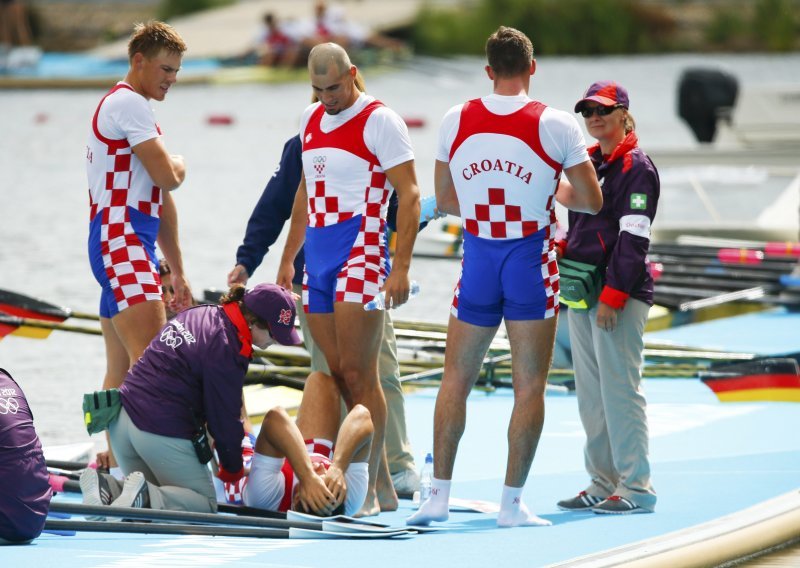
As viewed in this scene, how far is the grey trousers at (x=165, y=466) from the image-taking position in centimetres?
564

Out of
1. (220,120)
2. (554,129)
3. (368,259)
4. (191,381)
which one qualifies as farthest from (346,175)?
(220,120)

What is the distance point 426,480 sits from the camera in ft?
20.3

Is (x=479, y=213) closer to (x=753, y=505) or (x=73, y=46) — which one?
(x=753, y=505)

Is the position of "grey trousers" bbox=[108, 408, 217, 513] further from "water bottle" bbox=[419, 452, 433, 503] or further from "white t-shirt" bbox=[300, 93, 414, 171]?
"white t-shirt" bbox=[300, 93, 414, 171]

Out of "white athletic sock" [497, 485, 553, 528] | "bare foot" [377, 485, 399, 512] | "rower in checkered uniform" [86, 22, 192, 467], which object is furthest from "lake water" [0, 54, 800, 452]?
"white athletic sock" [497, 485, 553, 528]

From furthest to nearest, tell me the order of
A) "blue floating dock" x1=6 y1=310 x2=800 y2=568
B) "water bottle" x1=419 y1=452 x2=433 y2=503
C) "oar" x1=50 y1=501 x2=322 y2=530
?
"water bottle" x1=419 y1=452 x2=433 y2=503 < "oar" x1=50 y1=501 x2=322 y2=530 < "blue floating dock" x1=6 y1=310 x2=800 y2=568

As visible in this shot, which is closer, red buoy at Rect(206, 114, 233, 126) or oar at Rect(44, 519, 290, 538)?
oar at Rect(44, 519, 290, 538)

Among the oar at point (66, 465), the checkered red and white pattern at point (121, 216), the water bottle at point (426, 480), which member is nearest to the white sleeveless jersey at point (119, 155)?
the checkered red and white pattern at point (121, 216)

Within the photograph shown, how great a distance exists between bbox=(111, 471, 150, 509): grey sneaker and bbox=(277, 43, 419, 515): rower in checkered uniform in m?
0.84

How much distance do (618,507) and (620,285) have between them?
0.86 m

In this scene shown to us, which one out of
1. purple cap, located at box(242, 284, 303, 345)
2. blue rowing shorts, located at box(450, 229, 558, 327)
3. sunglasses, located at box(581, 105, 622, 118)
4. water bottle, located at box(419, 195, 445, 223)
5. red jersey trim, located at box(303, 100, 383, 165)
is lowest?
purple cap, located at box(242, 284, 303, 345)

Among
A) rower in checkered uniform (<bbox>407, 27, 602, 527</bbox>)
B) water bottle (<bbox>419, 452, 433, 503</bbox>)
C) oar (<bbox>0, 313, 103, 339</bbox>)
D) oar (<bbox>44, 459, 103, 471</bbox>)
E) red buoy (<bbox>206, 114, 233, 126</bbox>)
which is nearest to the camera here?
rower in checkered uniform (<bbox>407, 27, 602, 527</bbox>)

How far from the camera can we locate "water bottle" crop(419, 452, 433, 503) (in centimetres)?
603

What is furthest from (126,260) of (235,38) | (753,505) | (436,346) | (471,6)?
(471,6)
